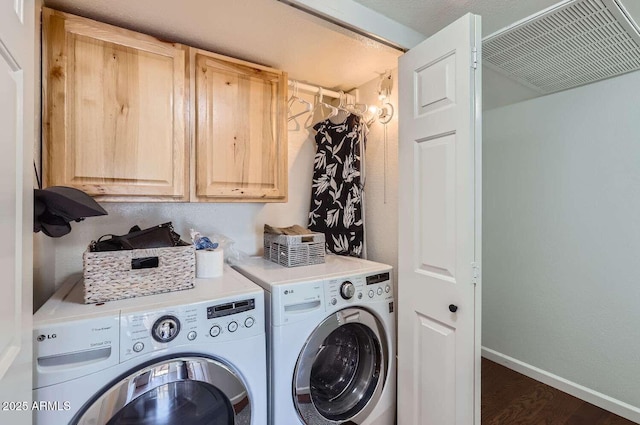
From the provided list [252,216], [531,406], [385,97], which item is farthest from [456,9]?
[531,406]

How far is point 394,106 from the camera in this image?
6.29 ft

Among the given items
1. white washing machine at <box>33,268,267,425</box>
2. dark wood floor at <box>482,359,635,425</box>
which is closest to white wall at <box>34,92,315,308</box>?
white washing machine at <box>33,268,267,425</box>

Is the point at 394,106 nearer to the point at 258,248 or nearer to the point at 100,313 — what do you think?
the point at 258,248

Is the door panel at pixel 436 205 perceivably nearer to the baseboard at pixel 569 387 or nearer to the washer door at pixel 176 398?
the washer door at pixel 176 398

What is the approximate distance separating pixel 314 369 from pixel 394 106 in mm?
1625

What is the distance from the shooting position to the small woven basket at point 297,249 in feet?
5.65

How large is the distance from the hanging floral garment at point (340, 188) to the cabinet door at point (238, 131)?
394 millimetres

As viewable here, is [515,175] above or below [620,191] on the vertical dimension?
above

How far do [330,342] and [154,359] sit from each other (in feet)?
2.83

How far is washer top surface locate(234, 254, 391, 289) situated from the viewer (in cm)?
145

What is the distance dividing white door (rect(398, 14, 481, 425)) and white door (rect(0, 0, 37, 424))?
1388 mm

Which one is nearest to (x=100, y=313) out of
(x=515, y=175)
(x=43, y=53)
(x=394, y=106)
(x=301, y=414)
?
(x=301, y=414)

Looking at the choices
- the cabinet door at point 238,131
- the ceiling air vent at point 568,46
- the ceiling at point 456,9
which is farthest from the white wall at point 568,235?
the cabinet door at point 238,131

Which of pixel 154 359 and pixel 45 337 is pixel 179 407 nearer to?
pixel 154 359
